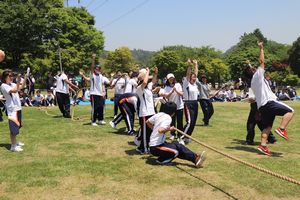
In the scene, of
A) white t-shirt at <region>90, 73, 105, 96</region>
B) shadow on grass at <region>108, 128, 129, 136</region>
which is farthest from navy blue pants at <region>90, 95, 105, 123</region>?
shadow on grass at <region>108, 128, 129, 136</region>

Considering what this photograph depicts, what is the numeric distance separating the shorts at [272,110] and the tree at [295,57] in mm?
70701

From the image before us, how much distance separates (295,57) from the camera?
75.6m

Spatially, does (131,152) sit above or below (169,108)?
below

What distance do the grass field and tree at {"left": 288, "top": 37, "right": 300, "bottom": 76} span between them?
68.5 m

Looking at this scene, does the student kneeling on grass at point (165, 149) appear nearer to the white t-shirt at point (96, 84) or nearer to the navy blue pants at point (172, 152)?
the navy blue pants at point (172, 152)

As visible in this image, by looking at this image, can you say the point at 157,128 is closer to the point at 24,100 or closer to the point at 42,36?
the point at 24,100

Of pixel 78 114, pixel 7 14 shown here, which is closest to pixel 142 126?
pixel 78 114

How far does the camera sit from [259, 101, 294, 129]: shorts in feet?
28.7

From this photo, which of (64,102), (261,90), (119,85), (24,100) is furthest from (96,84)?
(24,100)

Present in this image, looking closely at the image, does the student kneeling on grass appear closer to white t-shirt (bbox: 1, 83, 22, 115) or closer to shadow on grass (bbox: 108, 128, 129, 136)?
white t-shirt (bbox: 1, 83, 22, 115)

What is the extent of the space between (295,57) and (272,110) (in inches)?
2847

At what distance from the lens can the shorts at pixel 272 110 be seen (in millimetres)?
8758

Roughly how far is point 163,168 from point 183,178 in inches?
30.2

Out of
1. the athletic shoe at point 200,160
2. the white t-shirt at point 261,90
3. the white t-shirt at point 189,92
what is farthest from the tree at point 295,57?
the athletic shoe at point 200,160
